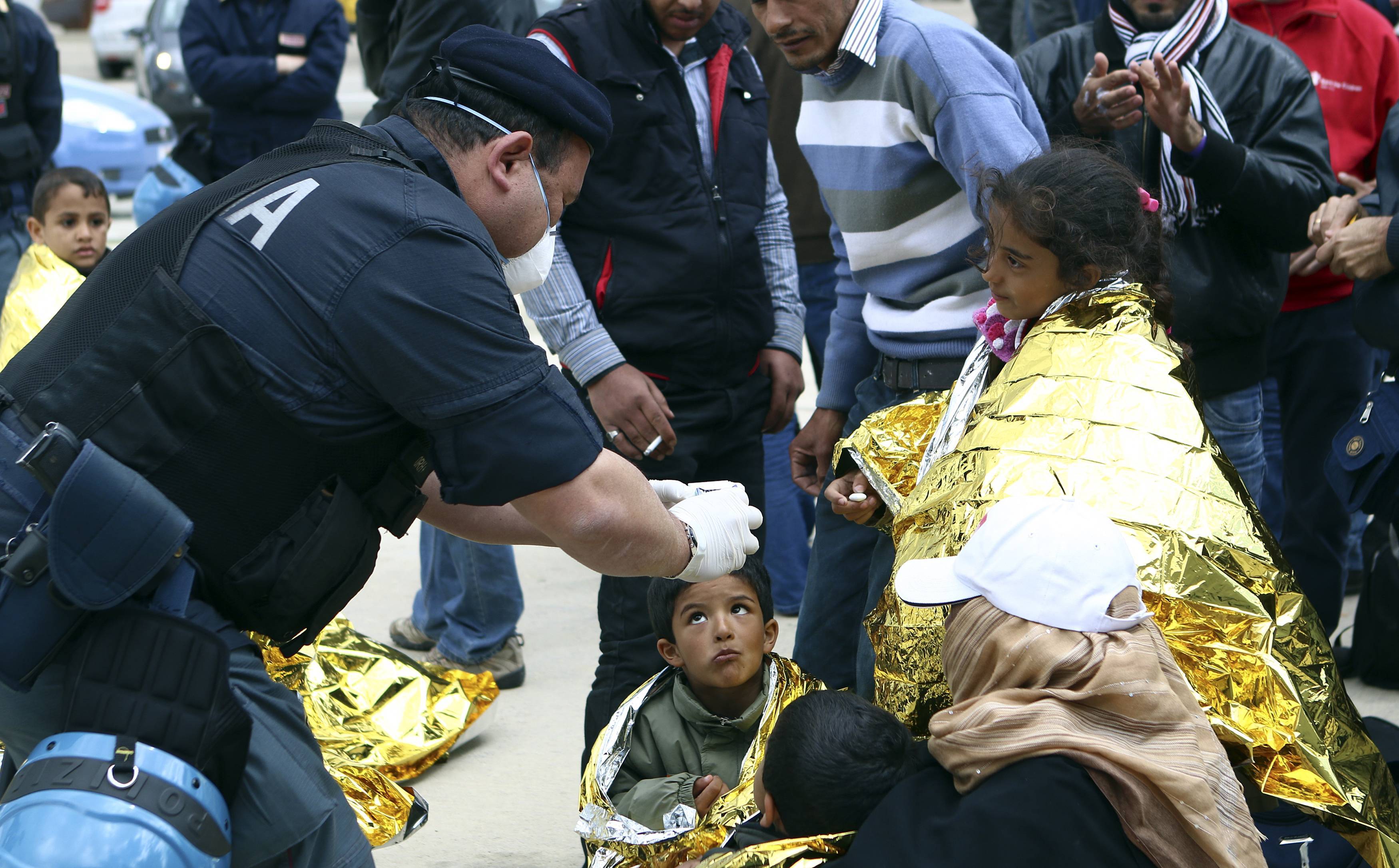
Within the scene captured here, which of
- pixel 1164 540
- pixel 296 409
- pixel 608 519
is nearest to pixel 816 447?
pixel 1164 540

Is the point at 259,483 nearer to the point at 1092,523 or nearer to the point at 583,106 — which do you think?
the point at 583,106

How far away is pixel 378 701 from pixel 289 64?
3.86 meters

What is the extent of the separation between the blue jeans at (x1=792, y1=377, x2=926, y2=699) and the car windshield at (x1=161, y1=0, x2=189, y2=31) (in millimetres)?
9025

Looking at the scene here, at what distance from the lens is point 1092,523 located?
6.28 feet

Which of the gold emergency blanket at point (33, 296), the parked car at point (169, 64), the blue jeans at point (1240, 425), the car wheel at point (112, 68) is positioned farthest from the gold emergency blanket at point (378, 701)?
the car wheel at point (112, 68)

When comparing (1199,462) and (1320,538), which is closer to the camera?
(1199,462)

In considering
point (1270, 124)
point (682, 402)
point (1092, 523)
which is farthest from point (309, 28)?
point (1092, 523)

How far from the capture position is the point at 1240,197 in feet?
10.9

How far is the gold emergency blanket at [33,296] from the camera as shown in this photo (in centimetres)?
420

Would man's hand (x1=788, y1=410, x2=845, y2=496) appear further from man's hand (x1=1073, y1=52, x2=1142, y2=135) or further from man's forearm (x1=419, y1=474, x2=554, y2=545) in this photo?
man's forearm (x1=419, y1=474, x2=554, y2=545)

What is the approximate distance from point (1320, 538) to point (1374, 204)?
3.09 feet

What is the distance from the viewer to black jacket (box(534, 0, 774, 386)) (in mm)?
3240

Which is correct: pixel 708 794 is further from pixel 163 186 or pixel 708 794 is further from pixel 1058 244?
pixel 163 186

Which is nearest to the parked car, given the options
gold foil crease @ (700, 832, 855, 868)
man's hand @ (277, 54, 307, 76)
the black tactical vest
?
man's hand @ (277, 54, 307, 76)
